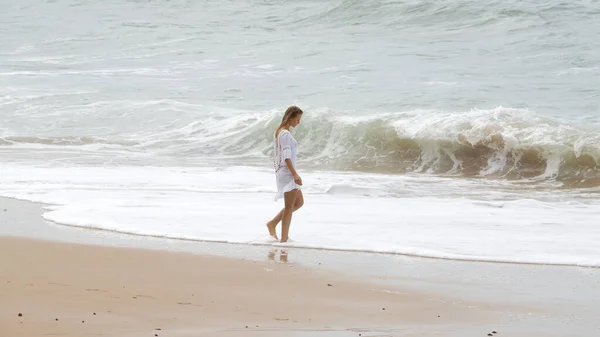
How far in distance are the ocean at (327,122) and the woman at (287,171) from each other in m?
0.22

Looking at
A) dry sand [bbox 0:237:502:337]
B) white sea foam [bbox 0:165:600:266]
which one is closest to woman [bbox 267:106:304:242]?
white sea foam [bbox 0:165:600:266]

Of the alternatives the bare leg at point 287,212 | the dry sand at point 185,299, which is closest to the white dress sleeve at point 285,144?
the bare leg at point 287,212

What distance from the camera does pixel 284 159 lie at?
8641 mm

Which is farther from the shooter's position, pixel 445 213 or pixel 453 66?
pixel 453 66

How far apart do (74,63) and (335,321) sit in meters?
23.2

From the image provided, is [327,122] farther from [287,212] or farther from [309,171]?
[287,212]

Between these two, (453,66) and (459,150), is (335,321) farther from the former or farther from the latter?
(453,66)

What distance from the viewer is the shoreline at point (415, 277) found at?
5.72 m

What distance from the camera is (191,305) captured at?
19.3 feet

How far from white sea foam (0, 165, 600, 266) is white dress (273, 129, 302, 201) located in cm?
47

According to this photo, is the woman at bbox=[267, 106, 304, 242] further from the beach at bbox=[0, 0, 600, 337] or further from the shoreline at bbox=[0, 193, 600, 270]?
the shoreline at bbox=[0, 193, 600, 270]

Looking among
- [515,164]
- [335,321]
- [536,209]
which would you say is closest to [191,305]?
[335,321]

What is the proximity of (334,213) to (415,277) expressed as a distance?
2.96 meters

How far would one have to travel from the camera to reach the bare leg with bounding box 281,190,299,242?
8.48 meters
